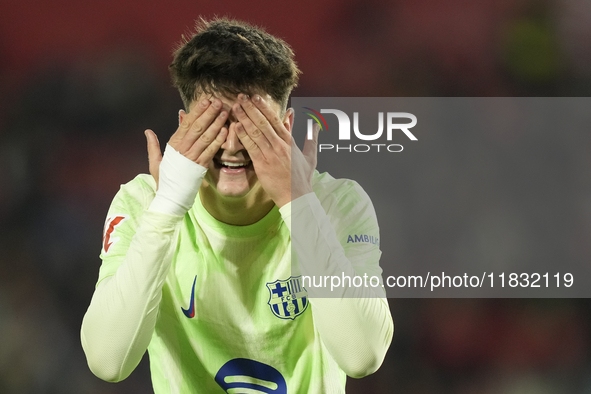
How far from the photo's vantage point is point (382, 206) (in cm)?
251

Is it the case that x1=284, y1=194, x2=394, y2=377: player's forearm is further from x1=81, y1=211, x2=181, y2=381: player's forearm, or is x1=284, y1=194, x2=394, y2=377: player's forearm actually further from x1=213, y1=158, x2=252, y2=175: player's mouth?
x1=81, y1=211, x2=181, y2=381: player's forearm

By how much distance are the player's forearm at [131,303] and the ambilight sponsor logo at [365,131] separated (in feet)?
3.48

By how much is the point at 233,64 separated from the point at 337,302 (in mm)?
673

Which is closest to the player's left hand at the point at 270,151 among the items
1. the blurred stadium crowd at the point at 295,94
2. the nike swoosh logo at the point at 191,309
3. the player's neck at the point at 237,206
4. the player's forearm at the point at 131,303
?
the player's neck at the point at 237,206

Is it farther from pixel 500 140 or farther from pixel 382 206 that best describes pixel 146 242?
pixel 500 140

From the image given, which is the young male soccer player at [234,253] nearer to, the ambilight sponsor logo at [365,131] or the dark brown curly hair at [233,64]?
the dark brown curly hair at [233,64]

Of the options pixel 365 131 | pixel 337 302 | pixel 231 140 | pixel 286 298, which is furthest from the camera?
pixel 365 131

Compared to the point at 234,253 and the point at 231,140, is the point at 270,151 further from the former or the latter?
the point at 234,253

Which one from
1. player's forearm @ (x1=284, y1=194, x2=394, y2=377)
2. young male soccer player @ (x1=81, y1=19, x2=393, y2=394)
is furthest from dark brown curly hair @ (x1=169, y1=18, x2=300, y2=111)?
player's forearm @ (x1=284, y1=194, x2=394, y2=377)

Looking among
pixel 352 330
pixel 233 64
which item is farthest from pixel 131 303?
pixel 233 64

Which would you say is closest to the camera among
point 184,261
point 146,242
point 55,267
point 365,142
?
point 146,242

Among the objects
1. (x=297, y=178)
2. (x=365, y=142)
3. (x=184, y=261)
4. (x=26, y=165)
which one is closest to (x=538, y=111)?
(x=365, y=142)

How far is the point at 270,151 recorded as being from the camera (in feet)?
4.84

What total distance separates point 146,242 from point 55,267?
147cm
